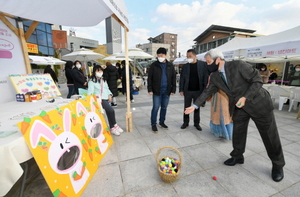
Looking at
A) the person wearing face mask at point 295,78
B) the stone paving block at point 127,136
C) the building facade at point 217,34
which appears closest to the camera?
the stone paving block at point 127,136

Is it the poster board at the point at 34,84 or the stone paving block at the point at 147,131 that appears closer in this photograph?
the poster board at the point at 34,84

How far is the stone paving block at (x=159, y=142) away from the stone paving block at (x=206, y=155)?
35cm

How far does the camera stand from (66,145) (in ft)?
5.60

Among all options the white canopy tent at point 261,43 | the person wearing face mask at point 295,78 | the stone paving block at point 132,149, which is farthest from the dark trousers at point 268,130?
the person wearing face mask at point 295,78

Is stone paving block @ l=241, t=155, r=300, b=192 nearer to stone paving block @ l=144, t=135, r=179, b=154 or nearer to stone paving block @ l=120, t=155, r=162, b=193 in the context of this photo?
stone paving block @ l=144, t=135, r=179, b=154

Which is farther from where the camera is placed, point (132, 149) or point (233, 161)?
point (132, 149)

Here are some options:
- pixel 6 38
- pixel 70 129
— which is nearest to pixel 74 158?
pixel 70 129

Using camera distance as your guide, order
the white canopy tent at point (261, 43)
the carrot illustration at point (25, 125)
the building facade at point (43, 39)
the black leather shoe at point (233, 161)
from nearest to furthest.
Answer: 1. the carrot illustration at point (25, 125)
2. the black leather shoe at point (233, 161)
3. the white canopy tent at point (261, 43)
4. the building facade at point (43, 39)

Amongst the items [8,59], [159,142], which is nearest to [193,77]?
[159,142]

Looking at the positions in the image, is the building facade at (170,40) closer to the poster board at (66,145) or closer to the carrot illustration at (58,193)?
the poster board at (66,145)

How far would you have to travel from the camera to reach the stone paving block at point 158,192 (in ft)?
5.65

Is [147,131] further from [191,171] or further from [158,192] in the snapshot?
[158,192]

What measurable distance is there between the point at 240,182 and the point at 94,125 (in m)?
2.46

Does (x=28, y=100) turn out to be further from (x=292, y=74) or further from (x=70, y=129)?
(x=292, y=74)
